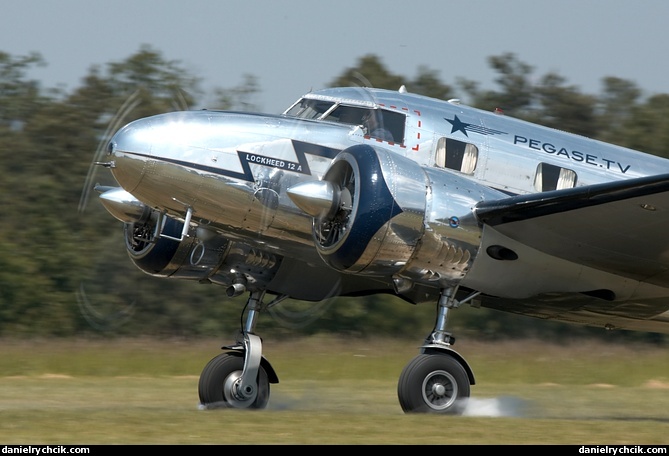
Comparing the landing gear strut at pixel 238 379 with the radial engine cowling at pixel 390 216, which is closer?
the radial engine cowling at pixel 390 216

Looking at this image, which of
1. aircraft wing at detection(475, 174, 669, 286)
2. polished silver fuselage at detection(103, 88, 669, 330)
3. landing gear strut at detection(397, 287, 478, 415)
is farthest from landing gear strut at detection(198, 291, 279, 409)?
aircraft wing at detection(475, 174, 669, 286)

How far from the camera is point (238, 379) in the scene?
12305 mm

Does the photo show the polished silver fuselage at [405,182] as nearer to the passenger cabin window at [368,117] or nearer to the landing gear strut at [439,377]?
the passenger cabin window at [368,117]

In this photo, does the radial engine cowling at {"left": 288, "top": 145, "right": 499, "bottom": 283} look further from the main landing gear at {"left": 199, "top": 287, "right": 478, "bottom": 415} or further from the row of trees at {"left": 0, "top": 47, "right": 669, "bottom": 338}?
the row of trees at {"left": 0, "top": 47, "right": 669, "bottom": 338}

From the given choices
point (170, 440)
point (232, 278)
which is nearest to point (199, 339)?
point (232, 278)

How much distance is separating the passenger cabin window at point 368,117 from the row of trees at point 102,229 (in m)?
7.03

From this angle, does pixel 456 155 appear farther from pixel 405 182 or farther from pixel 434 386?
pixel 434 386

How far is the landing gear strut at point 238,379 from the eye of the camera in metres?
12.2

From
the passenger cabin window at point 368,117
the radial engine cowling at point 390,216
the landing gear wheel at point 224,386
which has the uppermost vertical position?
the passenger cabin window at point 368,117

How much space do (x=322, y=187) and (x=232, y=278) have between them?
2.84 metres

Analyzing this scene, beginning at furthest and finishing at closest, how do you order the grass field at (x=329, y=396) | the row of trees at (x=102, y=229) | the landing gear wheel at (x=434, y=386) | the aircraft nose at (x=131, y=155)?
the row of trees at (x=102, y=229) < the landing gear wheel at (x=434, y=386) < the aircraft nose at (x=131, y=155) < the grass field at (x=329, y=396)

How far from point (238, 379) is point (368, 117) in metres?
3.57

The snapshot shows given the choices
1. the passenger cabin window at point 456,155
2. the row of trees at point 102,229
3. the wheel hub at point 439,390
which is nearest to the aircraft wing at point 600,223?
the passenger cabin window at point 456,155

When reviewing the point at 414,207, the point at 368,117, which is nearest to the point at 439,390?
the point at 414,207
